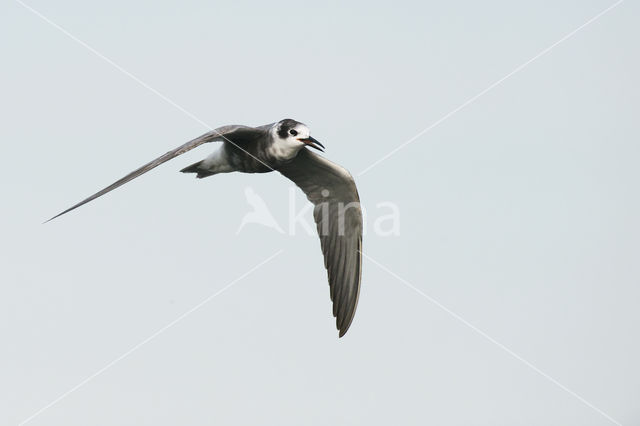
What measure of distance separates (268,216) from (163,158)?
437 cm

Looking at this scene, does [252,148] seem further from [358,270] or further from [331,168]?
[358,270]

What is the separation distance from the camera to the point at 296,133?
13000 mm

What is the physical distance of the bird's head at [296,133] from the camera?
13.0 meters

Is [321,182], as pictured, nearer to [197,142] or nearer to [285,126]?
[285,126]

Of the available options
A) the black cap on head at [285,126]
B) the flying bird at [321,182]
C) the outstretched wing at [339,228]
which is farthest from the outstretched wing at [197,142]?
the outstretched wing at [339,228]

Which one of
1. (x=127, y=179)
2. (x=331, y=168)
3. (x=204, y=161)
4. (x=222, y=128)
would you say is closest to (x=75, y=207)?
(x=127, y=179)

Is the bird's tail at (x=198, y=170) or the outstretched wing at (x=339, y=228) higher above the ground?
the bird's tail at (x=198, y=170)

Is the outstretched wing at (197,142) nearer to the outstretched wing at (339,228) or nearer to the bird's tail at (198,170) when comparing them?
the bird's tail at (198,170)

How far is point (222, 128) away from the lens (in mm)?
12992

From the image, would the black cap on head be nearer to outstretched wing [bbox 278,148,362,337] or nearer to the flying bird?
the flying bird

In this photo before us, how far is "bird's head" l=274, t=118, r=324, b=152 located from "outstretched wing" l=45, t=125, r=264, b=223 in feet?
1.95

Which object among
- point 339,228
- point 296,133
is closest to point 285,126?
point 296,133

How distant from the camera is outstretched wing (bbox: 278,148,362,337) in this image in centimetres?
1499

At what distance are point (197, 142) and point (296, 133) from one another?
1.76 metres
